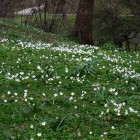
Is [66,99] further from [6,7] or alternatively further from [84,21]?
[6,7]

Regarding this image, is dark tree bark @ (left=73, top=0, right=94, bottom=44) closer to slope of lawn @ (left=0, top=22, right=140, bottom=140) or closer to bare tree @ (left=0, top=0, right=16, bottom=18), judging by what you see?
slope of lawn @ (left=0, top=22, right=140, bottom=140)

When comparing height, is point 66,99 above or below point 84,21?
below

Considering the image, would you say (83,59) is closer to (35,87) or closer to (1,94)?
(35,87)

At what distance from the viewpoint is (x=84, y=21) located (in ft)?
79.2

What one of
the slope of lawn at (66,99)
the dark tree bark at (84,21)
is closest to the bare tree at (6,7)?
the dark tree bark at (84,21)

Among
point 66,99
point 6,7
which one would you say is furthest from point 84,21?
point 6,7

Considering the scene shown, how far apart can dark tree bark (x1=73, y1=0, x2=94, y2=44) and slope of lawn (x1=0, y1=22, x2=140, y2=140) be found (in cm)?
1182

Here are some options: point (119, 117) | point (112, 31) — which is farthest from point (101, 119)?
point (112, 31)

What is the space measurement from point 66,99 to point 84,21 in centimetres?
1638

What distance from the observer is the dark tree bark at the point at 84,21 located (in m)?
23.7

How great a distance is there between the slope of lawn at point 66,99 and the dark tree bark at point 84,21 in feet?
38.8

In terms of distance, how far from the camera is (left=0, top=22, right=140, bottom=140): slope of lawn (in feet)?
21.9

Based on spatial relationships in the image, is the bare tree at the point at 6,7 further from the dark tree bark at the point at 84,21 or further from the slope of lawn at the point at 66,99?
the slope of lawn at the point at 66,99

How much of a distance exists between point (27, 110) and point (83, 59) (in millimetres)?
5318
